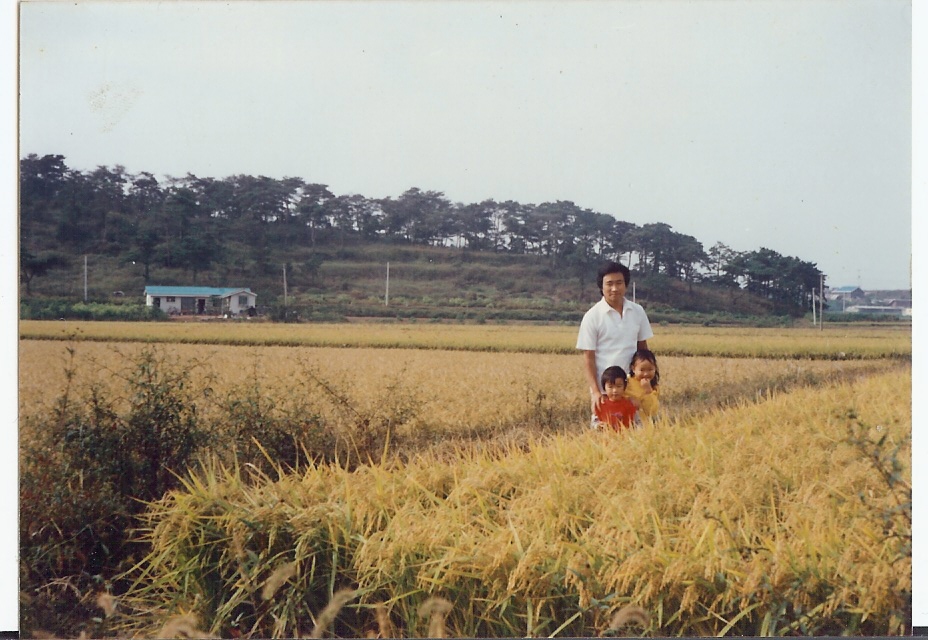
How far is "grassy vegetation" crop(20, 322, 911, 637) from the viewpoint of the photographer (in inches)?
105

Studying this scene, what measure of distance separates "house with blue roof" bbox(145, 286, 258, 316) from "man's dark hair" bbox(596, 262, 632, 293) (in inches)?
73.9

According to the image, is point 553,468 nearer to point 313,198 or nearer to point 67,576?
point 313,198

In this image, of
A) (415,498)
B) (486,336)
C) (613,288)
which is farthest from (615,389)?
(415,498)

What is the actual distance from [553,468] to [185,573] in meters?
1.73

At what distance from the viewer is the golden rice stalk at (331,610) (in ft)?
8.59

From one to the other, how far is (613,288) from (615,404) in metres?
0.64

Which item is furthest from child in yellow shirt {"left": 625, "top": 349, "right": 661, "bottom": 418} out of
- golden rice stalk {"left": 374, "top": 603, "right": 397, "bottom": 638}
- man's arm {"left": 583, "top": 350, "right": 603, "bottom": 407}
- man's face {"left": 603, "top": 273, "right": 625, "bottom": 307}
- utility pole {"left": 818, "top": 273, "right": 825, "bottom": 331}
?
golden rice stalk {"left": 374, "top": 603, "right": 397, "bottom": 638}

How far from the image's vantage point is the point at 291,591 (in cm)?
292

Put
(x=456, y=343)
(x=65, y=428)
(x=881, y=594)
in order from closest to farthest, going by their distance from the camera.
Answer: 1. (x=881, y=594)
2. (x=65, y=428)
3. (x=456, y=343)

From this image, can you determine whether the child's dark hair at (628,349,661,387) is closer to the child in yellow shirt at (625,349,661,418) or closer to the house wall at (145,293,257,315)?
the child in yellow shirt at (625,349,661,418)

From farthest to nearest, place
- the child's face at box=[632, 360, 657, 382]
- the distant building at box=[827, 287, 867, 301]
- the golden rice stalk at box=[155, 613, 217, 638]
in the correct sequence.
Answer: the child's face at box=[632, 360, 657, 382] → the distant building at box=[827, 287, 867, 301] → the golden rice stalk at box=[155, 613, 217, 638]

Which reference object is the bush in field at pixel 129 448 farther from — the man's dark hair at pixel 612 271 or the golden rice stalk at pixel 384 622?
the man's dark hair at pixel 612 271

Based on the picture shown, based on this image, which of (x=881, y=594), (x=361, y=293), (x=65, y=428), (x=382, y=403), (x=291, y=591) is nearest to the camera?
(x=881, y=594)

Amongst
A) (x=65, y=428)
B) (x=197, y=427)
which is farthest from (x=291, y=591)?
(x=65, y=428)
